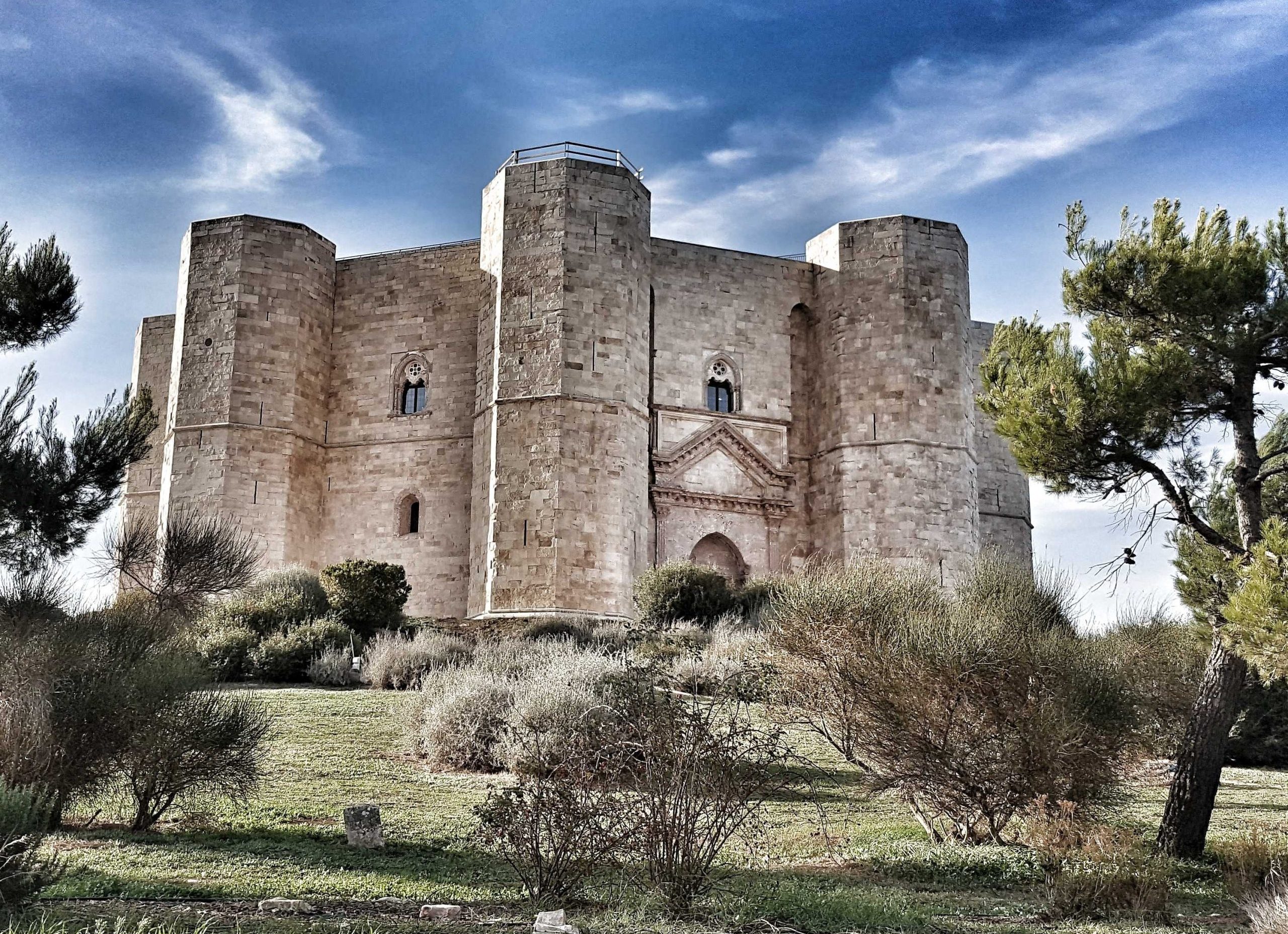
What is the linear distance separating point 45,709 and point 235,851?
1.65m

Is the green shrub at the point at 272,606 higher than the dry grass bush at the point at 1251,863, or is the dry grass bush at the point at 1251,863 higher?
the green shrub at the point at 272,606

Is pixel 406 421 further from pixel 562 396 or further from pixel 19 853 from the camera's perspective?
pixel 19 853

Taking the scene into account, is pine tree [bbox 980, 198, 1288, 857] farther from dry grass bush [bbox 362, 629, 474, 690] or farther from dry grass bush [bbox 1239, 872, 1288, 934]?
dry grass bush [bbox 362, 629, 474, 690]

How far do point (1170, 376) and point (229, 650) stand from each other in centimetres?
1313

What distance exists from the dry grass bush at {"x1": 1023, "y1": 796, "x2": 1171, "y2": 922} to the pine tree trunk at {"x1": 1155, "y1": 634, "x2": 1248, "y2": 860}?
51cm

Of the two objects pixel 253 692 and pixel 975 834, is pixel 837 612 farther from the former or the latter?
pixel 253 692

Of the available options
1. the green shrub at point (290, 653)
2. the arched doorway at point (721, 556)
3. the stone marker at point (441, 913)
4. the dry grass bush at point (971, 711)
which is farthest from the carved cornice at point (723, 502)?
the stone marker at point (441, 913)

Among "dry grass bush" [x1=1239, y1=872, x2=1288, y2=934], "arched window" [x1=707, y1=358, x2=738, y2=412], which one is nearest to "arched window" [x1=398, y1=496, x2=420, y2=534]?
"arched window" [x1=707, y1=358, x2=738, y2=412]

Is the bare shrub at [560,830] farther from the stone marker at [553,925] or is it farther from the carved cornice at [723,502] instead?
the carved cornice at [723,502]

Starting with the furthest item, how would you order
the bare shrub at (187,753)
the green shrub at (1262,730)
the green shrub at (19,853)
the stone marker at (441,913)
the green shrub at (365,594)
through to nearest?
the green shrub at (365,594) → the green shrub at (1262,730) → the bare shrub at (187,753) → the stone marker at (441,913) → the green shrub at (19,853)

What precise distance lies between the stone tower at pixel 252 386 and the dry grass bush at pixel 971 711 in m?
16.7

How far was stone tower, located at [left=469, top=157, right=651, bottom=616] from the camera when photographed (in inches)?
878

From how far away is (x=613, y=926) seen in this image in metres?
6.17

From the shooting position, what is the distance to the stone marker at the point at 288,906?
6.59m
